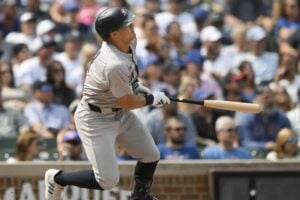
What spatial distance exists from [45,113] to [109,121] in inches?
151

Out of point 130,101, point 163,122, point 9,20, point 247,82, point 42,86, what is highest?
point 9,20

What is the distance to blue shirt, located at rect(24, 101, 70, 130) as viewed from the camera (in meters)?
11.8

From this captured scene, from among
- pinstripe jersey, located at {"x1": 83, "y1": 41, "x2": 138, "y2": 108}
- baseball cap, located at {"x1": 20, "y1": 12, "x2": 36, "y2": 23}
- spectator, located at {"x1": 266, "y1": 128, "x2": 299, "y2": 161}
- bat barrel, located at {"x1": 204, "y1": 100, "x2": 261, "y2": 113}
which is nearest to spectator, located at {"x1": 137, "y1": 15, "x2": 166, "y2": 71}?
baseball cap, located at {"x1": 20, "y1": 12, "x2": 36, "y2": 23}

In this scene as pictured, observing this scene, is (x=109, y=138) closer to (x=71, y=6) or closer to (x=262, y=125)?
(x=262, y=125)

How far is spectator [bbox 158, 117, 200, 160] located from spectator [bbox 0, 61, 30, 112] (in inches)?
77.5

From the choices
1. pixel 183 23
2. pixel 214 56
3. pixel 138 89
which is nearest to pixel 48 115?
pixel 214 56

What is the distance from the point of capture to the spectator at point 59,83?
40.5 ft

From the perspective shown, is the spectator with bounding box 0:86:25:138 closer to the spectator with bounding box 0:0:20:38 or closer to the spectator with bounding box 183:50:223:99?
the spectator with bounding box 183:50:223:99

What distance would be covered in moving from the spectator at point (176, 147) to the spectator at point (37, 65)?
7.50 ft

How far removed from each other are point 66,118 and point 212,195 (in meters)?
2.61

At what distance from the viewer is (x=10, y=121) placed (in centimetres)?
1162

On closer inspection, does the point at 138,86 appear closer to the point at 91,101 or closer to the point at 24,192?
the point at 91,101

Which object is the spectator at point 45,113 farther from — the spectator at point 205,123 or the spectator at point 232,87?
the spectator at point 232,87

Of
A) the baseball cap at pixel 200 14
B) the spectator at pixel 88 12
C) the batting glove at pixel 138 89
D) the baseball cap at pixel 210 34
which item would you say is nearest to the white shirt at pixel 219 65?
the baseball cap at pixel 210 34
